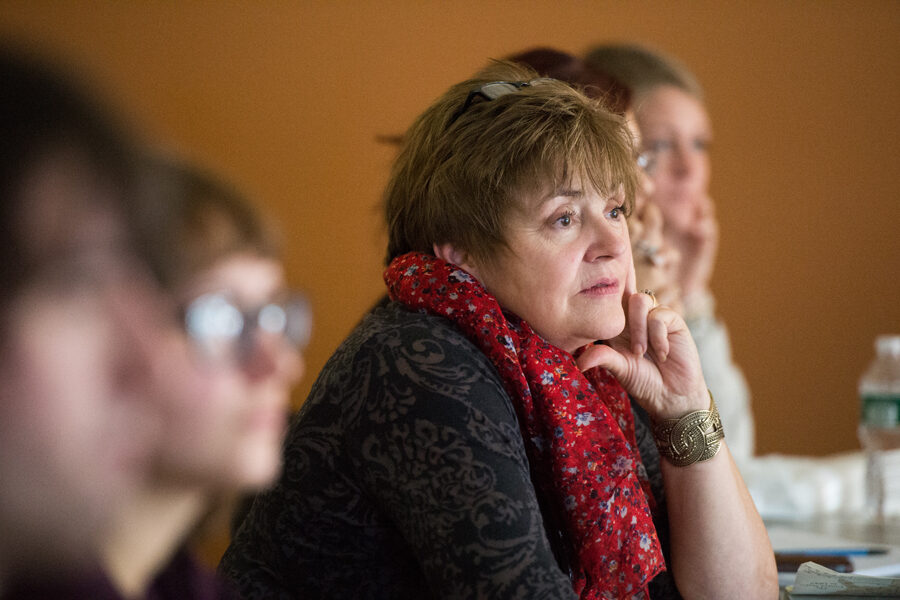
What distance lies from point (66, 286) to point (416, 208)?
90 cm

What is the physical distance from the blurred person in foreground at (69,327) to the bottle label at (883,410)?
184 cm

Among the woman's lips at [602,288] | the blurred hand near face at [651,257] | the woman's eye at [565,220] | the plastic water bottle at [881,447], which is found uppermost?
the woman's eye at [565,220]

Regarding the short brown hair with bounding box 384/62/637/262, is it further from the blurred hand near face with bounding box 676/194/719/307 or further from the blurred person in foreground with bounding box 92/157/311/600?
the blurred hand near face with bounding box 676/194/719/307

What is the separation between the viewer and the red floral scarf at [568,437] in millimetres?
1046

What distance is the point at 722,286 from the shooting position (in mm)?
3641

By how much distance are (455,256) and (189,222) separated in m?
0.85

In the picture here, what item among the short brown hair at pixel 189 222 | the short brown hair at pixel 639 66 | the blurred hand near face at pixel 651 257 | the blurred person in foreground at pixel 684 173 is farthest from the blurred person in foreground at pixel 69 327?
the short brown hair at pixel 639 66

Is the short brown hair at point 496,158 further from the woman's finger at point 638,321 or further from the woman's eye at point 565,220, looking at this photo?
the woman's finger at point 638,321

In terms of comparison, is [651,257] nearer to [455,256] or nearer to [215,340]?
[455,256]

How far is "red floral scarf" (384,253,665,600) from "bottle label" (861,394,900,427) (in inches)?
37.8

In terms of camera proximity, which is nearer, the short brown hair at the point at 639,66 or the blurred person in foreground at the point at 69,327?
the blurred person in foreground at the point at 69,327

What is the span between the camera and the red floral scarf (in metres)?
1.05

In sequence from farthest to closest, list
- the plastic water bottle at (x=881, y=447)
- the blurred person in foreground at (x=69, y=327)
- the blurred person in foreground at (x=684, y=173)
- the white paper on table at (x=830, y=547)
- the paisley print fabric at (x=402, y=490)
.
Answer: the blurred person in foreground at (x=684, y=173) < the plastic water bottle at (x=881, y=447) < the white paper on table at (x=830, y=547) < the paisley print fabric at (x=402, y=490) < the blurred person in foreground at (x=69, y=327)

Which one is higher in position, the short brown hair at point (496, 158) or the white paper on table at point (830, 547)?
the short brown hair at point (496, 158)
